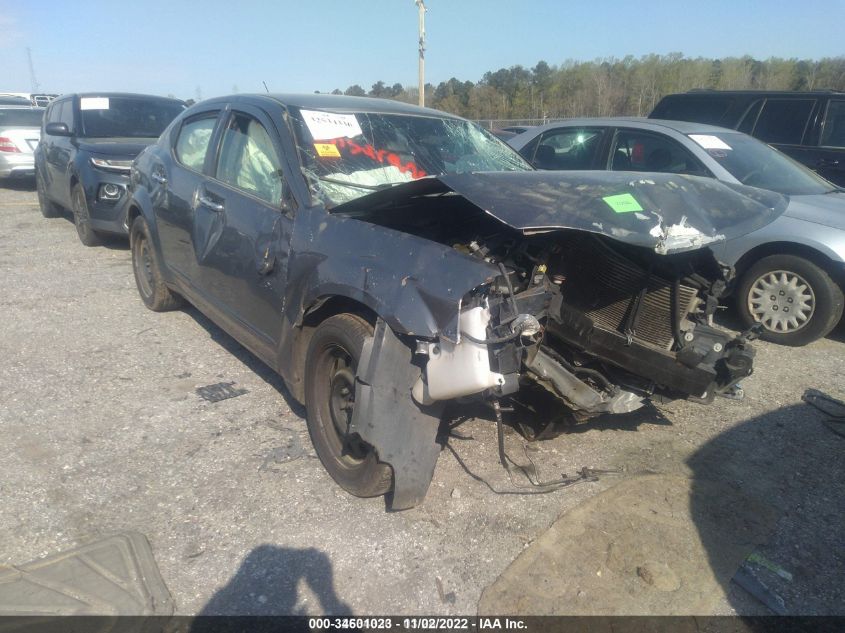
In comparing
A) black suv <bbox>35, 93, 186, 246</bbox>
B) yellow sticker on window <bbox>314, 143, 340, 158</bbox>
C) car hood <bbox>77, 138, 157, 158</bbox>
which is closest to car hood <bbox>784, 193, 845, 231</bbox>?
yellow sticker on window <bbox>314, 143, 340, 158</bbox>

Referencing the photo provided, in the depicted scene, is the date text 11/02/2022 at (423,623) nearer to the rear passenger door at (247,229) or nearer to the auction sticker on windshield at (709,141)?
the rear passenger door at (247,229)

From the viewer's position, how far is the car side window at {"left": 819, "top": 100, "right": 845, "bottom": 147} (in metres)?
7.22

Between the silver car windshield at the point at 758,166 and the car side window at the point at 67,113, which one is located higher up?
the car side window at the point at 67,113

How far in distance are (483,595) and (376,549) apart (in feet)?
1.61

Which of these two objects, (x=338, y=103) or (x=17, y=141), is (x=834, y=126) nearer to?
(x=338, y=103)

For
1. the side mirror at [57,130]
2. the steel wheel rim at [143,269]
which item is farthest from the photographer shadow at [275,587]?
the side mirror at [57,130]

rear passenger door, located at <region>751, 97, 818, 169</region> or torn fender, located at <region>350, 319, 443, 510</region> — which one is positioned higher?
rear passenger door, located at <region>751, 97, 818, 169</region>

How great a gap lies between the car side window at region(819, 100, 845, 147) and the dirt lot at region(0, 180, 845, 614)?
373 cm

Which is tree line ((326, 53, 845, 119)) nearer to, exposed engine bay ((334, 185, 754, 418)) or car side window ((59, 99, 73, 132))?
car side window ((59, 99, 73, 132))

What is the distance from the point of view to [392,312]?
8.25 feet

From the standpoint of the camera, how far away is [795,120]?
291 inches

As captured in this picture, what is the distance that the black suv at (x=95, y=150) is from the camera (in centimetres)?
712

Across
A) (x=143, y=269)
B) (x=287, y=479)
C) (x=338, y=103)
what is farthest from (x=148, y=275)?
(x=287, y=479)

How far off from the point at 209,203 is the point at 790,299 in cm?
451
